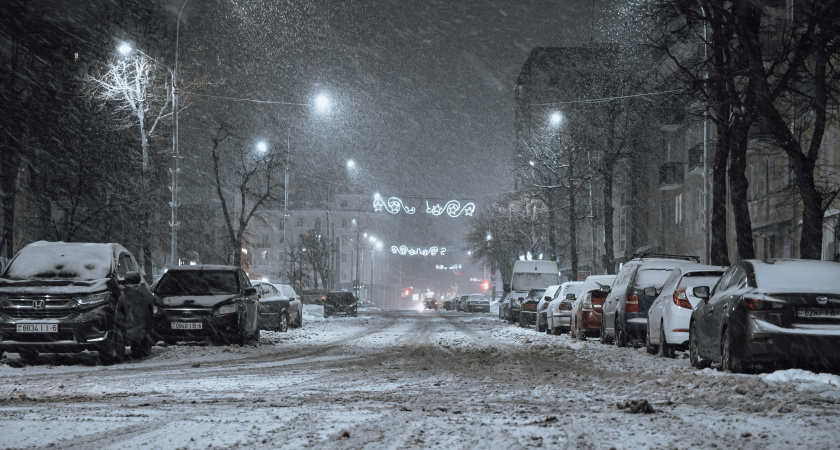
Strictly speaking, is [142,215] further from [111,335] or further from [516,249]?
[516,249]

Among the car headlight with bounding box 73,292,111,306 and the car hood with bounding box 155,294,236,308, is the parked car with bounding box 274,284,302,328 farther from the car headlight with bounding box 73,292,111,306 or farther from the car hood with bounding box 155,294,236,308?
the car headlight with bounding box 73,292,111,306

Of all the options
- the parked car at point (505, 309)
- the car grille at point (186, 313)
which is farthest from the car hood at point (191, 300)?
the parked car at point (505, 309)

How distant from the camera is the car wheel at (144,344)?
16016mm

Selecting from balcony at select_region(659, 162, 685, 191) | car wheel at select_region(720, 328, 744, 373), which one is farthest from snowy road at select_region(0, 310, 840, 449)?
balcony at select_region(659, 162, 685, 191)

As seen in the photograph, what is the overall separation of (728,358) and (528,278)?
103ft

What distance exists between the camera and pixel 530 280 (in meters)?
42.8

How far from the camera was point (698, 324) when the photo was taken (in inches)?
531

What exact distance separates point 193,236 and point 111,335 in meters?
71.6

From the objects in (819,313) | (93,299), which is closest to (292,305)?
(93,299)

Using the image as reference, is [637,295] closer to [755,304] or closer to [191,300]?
[755,304]

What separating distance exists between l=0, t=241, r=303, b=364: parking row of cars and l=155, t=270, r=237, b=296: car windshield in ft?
0.07

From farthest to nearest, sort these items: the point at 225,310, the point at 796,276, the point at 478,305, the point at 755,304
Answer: the point at 478,305
the point at 225,310
the point at 796,276
the point at 755,304

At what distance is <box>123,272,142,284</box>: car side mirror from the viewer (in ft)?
50.3

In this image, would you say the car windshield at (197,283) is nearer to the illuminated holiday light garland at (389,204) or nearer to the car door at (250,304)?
the car door at (250,304)
